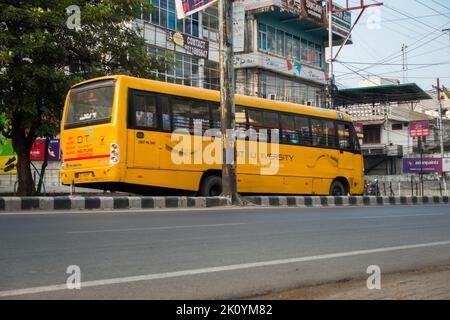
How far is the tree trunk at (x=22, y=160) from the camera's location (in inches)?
669

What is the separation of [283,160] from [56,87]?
7001 mm

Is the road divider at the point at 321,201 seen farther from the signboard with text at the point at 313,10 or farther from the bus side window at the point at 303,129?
the signboard with text at the point at 313,10

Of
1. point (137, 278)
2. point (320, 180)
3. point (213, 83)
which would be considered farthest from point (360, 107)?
point (137, 278)

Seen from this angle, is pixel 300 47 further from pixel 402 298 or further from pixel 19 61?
pixel 402 298

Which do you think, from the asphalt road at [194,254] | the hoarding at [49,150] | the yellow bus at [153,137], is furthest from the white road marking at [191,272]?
the hoarding at [49,150]

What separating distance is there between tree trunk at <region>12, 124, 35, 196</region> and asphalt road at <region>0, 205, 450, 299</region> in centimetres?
842

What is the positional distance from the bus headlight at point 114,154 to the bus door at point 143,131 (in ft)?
1.07

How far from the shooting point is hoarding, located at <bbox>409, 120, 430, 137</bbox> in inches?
1906

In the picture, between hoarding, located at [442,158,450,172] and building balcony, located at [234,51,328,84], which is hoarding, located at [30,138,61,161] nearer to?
building balcony, located at [234,51,328,84]

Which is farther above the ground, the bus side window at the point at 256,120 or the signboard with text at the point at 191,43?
the signboard with text at the point at 191,43

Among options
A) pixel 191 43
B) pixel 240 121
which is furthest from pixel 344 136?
pixel 191 43

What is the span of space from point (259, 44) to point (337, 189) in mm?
18113

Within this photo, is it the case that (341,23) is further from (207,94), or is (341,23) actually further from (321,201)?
(207,94)

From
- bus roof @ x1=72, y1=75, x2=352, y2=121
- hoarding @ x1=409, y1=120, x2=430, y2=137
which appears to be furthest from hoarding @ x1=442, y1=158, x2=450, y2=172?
bus roof @ x1=72, y1=75, x2=352, y2=121
